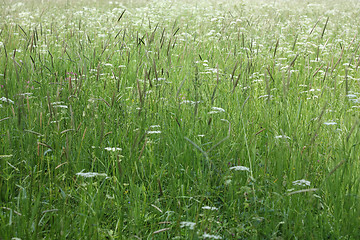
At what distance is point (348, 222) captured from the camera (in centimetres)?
140

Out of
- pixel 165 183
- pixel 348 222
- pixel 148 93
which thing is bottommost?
pixel 165 183

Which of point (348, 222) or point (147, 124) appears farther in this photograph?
point (147, 124)

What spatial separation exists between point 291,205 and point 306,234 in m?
0.16

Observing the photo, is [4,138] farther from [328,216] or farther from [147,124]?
[328,216]

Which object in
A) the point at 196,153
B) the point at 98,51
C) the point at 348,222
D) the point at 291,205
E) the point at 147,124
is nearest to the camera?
the point at 348,222

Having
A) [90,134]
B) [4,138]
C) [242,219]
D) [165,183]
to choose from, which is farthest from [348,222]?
[4,138]

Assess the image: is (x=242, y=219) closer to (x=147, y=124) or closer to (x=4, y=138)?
(x=147, y=124)

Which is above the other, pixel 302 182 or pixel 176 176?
pixel 302 182

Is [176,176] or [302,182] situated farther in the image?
[176,176]

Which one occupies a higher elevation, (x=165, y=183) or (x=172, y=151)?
(x=172, y=151)

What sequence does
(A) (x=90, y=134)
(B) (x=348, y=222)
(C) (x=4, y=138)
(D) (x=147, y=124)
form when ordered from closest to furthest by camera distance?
1. (B) (x=348, y=222)
2. (C) (x=4, y=138)
3. (A) (x=90, y=134)
4. (D) (x=147, y=124)

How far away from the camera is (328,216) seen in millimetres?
1556

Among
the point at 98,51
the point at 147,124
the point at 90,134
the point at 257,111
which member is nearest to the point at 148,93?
the point at 147,124

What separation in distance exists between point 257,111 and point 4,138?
1658 mm
